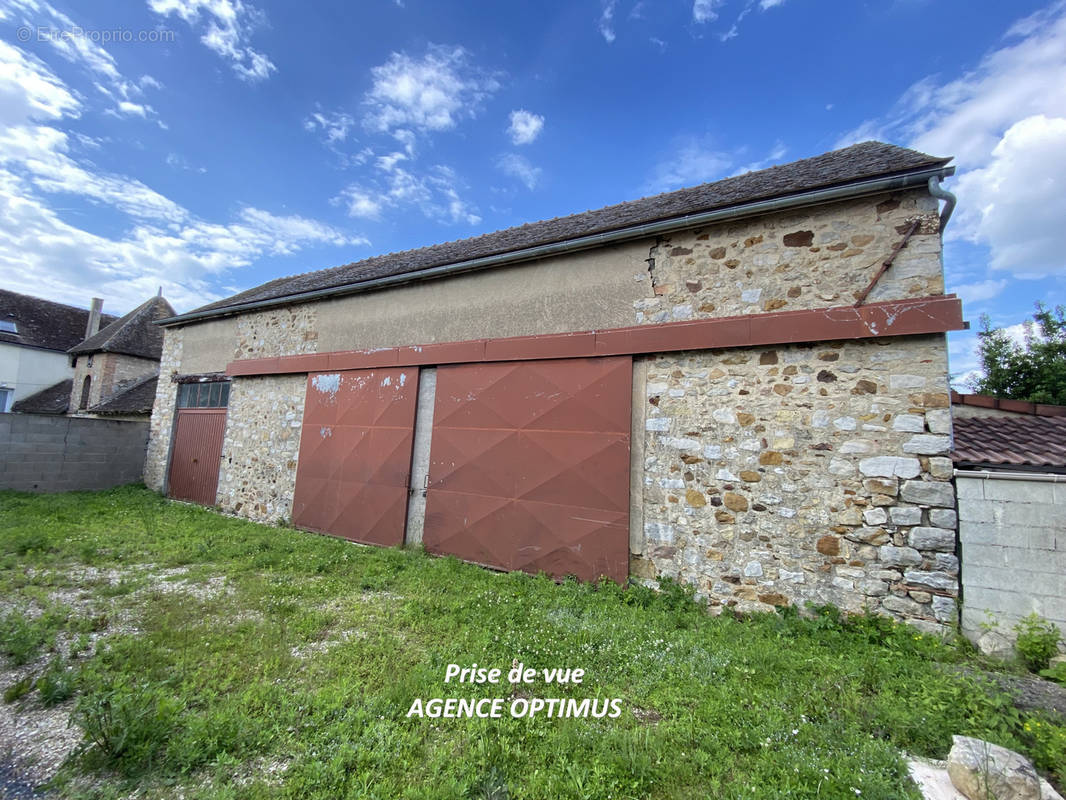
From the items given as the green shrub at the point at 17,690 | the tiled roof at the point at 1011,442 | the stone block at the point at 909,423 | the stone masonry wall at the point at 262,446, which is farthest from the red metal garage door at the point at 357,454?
the tiled roof at the point at 1011,442

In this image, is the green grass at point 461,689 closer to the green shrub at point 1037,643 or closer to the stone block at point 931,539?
the green shrub at point 1037,643

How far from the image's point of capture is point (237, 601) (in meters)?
4.74

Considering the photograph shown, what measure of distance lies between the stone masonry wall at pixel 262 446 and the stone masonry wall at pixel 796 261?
23.4 feet

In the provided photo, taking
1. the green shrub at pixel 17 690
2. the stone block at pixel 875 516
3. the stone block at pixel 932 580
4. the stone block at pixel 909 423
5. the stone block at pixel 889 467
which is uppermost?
the stone block at pixel 909 423

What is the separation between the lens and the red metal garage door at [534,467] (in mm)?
5488

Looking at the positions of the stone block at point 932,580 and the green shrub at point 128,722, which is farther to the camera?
the stone block at point 932,580

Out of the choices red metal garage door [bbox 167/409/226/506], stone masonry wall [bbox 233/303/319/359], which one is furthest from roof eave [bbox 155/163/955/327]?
red metal garage door [bbox 167/409/226/506]

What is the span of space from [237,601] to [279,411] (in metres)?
5.20

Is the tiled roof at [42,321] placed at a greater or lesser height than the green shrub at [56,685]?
greater

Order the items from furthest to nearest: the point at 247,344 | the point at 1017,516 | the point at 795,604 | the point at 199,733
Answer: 1. the point at 247,344
2. the point at 795,604
3. the point at 1017,516
4. the point at 199,733

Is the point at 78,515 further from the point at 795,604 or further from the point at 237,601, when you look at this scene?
the point at 795,604

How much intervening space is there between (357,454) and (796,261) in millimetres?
7059

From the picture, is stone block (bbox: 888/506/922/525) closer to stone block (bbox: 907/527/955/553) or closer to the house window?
stone block (bbox: 907/527/955/553)

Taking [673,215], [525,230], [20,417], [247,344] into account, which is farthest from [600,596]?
[20,417]
